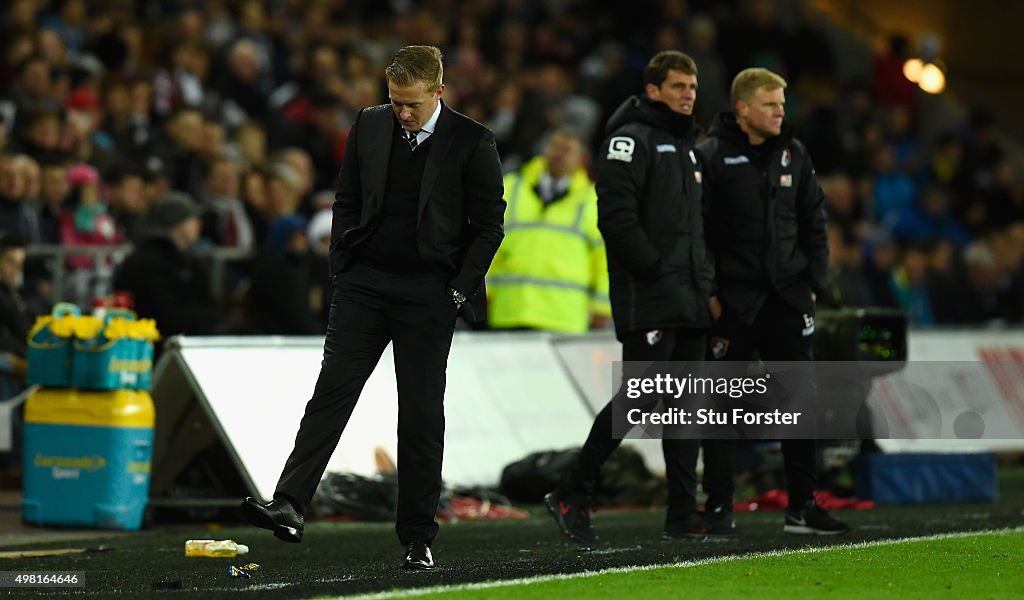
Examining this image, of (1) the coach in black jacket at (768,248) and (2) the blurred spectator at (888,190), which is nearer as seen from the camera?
(1) the coach in black jacket at (768,248)

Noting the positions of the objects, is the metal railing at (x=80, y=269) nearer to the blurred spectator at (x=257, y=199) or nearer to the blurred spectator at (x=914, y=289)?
the blurred spectator at (x=257, y=199)

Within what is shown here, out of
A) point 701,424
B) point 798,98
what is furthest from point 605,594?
point 798,98

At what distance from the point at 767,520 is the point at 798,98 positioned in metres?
13.6

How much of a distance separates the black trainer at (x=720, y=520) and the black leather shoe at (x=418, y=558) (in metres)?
2.19

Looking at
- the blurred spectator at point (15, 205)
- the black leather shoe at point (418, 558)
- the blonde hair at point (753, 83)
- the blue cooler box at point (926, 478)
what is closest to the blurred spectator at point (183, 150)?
the blurred spectator at point (15, 205)

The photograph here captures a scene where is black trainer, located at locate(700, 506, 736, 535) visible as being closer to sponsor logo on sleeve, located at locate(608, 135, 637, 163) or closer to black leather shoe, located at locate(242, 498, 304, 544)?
sponsor logo on sleeve, located at locate(608, 135, 637, 163)

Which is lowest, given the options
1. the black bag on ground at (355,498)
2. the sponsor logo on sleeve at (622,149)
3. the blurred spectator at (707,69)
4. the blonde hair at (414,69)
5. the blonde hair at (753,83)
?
the black bag on ground at (355,498)

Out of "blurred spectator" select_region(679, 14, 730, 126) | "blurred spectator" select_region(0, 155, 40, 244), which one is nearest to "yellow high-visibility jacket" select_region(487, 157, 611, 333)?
"blurred spectator" select_region(0, 155, 40, 244)

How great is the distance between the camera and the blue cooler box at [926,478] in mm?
12445

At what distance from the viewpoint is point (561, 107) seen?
20.1 meters

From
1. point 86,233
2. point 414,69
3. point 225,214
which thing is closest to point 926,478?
point 225,214

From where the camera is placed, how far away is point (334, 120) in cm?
1769

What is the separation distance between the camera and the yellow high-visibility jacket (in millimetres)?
14195

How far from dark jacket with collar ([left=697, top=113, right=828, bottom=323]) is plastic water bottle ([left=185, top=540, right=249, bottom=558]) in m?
2.90
